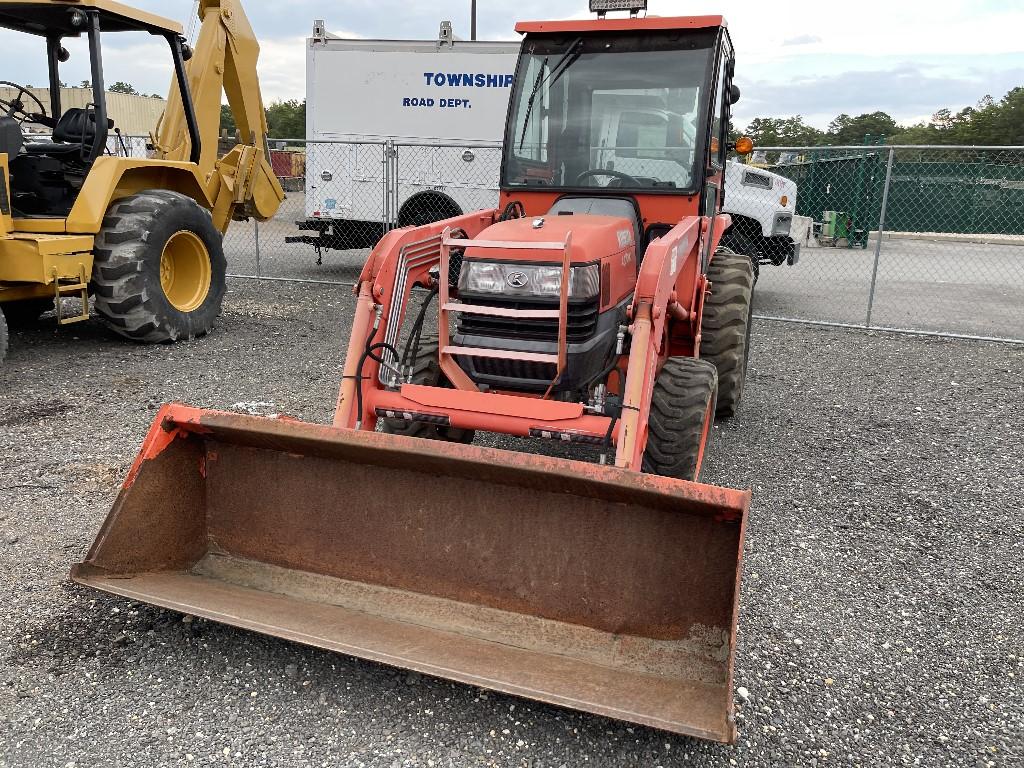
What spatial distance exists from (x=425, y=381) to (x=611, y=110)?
1966 mm

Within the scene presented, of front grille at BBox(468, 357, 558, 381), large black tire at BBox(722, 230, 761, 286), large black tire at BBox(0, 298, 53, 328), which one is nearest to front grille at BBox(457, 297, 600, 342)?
front grille at BBox(468, 357, 558, 381)

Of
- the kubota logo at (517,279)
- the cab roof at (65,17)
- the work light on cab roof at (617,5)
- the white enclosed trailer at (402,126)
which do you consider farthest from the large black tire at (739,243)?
the kubota logo at (517,279)

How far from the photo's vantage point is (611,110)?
4750 millimetres

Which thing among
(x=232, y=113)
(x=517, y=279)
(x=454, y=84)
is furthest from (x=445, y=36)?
(x=517, y=279)

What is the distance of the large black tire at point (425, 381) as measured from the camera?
4086 mm

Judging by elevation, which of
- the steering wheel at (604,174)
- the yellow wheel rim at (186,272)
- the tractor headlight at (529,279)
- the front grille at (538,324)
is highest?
the steering wheel at (604,174)

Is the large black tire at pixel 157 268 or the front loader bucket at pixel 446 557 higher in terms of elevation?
the large black tire at pixel 157 268

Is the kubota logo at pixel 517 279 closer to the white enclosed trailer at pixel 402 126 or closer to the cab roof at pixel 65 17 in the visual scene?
the cab roof at pixel 65 17

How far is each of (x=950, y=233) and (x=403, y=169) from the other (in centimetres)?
1746

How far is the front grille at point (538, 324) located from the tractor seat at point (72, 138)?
15.9ft

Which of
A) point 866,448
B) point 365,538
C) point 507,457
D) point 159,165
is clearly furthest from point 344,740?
point 159,165

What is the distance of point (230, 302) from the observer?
32.5 feet

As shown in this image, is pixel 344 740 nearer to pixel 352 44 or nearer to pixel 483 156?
pixel 483 156

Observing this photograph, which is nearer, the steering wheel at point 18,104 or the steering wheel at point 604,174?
the steering wheel at point 604,174
